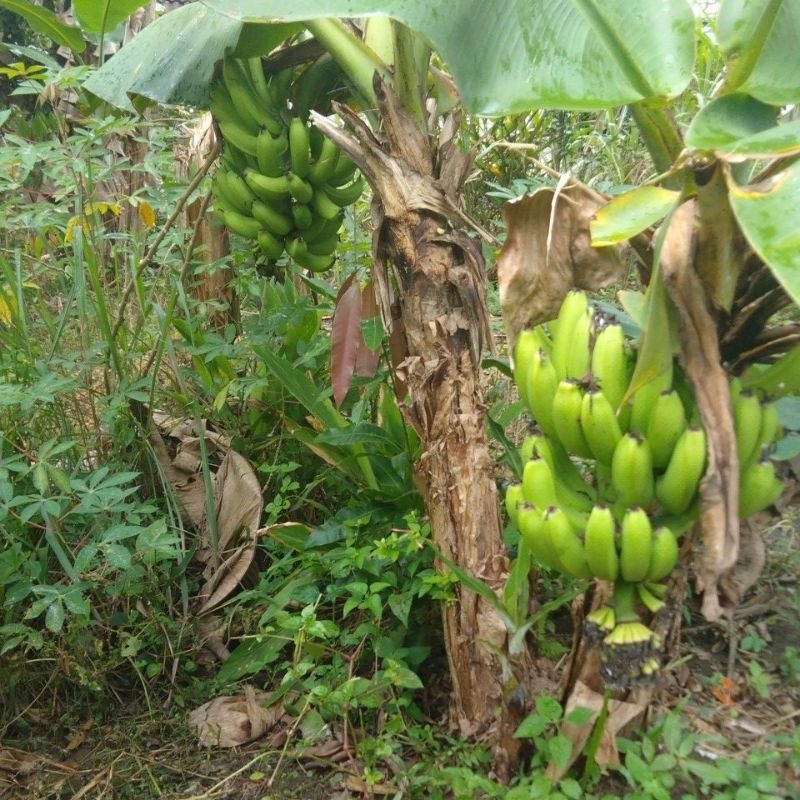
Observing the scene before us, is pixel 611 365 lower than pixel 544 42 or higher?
lower

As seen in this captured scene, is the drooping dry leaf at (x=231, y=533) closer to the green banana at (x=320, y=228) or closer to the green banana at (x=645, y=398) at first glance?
the green banana at (x=320, y=228)

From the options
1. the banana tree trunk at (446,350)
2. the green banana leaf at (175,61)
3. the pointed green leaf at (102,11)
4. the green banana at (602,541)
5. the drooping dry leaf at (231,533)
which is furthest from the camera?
the drooping dry leaf at (231,533)

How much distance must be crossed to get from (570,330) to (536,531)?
241 mm

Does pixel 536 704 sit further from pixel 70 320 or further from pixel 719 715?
pixel 70 320

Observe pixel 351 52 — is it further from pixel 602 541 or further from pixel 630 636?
pixel 630 636

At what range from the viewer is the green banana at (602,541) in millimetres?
826

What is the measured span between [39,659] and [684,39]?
4.92 feet

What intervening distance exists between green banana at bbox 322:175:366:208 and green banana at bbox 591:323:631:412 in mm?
819

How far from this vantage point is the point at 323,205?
1.45m

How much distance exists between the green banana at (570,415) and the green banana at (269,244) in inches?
31.9

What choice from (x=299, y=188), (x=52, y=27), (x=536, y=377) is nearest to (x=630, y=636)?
(x=536, y=377)

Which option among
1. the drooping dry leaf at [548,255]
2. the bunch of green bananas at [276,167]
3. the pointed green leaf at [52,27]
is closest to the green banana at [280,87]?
the bunch of green bananas at [276,167]

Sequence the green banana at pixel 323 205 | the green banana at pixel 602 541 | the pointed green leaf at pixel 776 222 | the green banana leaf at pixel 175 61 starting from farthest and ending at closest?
the green banana at pixel 323 205
the green banana leaf at pixel 175 61
the green banana at pixel 602 541
the pointed green leaf at pixel 776 222

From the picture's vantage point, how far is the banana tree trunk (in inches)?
43.1
